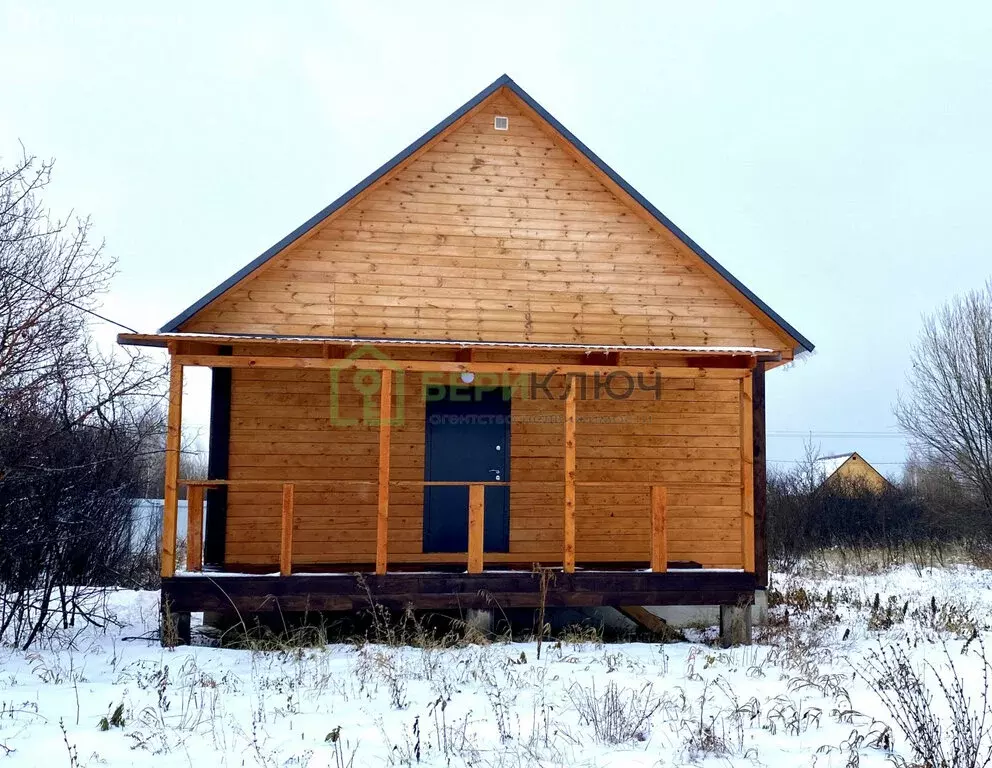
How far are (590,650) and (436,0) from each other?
43.6 feet

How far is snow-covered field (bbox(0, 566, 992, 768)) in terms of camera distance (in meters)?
5.54

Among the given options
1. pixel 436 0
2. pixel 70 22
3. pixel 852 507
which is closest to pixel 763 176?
pixel 852 507

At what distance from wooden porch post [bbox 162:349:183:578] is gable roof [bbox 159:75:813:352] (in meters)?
1.69

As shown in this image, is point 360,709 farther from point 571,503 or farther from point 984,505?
point 984,505

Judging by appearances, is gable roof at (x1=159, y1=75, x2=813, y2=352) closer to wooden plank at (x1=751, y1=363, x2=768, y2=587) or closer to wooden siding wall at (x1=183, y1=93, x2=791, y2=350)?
wooden siding wall at (x1=183, y1=93, x2=791, y2=350)

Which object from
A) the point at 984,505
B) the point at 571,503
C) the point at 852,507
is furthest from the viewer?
the point at 852,507

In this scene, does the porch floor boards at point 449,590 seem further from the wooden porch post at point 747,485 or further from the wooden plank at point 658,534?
the wooden porch post at point 747,485

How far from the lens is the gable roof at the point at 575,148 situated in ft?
33.4

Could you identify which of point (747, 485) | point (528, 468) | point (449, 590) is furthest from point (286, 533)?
point (747, 485)

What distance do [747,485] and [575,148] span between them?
4528mm

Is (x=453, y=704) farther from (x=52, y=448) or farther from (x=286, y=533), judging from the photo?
(x=52, y=448)

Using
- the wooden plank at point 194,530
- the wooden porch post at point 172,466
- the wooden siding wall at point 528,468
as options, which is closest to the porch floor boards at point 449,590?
the wooden porch post at point 172,466

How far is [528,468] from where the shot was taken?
11.2 m

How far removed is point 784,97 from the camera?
35.3 meters
